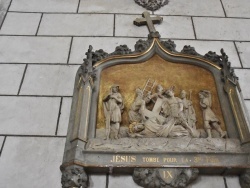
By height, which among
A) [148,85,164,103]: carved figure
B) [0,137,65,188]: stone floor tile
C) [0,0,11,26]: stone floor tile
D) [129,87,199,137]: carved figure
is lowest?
[0,137,65,188]: stone floor tile

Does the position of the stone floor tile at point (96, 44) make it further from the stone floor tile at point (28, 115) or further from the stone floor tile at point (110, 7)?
the stone floor tile at point (28, 115)

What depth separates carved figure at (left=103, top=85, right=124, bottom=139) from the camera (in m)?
3.77

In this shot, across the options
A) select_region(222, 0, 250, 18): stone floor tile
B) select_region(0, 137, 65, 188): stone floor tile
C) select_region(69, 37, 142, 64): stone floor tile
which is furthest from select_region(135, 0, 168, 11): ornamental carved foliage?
select_region(0, 137, 65, 188): stone floor tile

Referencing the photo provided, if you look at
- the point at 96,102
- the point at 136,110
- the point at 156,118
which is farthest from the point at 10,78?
the point at 156,118

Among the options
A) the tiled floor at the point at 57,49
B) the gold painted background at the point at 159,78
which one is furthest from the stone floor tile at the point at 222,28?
the gold painted background at the point at 159,78

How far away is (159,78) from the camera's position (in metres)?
4.31

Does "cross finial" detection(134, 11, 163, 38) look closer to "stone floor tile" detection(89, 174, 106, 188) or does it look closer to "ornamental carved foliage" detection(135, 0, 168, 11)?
"ornamental carved foliage" detection(135, 0, 168, 11)

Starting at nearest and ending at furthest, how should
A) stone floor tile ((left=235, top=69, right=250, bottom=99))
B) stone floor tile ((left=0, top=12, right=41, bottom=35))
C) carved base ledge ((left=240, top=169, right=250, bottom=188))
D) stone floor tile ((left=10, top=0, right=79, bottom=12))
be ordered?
carved base ledge ((left=240, top=169, right=250, bottom=188)) → stone floor tile ((left=235, top=69, right=250, bottom=99)) → stone floor tile ((left=0, top=12, right=41, bottom=35)) → stone floor tile ((left=10, top=0, right=79, bottom=12))

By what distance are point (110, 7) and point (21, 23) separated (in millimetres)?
1364

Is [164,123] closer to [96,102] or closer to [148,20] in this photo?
[96,102]

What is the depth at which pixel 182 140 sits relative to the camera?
359 cm

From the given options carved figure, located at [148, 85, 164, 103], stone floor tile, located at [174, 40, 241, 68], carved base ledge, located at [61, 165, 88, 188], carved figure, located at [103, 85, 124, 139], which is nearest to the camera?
carved base ledge, located at [61, 165, 88, 188]

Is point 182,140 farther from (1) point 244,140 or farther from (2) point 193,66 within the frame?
(2) point 193,66

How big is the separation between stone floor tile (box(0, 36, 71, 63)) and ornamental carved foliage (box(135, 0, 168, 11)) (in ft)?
4.45
